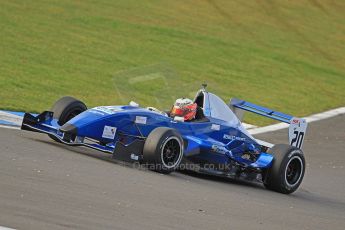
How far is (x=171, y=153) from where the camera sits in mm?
10938

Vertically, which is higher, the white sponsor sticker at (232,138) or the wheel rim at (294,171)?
the white sponsor sticker at (232,138)

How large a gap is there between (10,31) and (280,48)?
984 centimetres

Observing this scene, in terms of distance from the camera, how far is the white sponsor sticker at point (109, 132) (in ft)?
36.2

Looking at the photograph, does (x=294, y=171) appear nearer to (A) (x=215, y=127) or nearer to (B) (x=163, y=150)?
(A) (x=215, y=127)

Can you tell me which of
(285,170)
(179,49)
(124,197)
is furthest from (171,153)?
(179,49)

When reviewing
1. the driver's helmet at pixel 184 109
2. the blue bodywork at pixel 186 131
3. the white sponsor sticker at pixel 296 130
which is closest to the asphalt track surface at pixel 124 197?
the blue bodywork at pixel 186 131

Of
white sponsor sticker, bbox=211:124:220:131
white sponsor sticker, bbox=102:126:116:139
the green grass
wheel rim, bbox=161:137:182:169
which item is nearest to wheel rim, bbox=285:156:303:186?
white sponsor sticker, bbox=211:124:220:131

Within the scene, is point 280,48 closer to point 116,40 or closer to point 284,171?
point 116,40

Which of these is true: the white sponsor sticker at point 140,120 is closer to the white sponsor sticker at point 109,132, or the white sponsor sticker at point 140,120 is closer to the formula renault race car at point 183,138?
the formula renault race car at point 183,138

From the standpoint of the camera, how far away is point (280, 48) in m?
28.7

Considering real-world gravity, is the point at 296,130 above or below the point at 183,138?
above

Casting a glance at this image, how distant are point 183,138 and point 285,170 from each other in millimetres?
1468

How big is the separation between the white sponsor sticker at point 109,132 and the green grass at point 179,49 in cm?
484

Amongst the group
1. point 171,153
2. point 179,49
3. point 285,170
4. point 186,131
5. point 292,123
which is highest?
point 179,49
